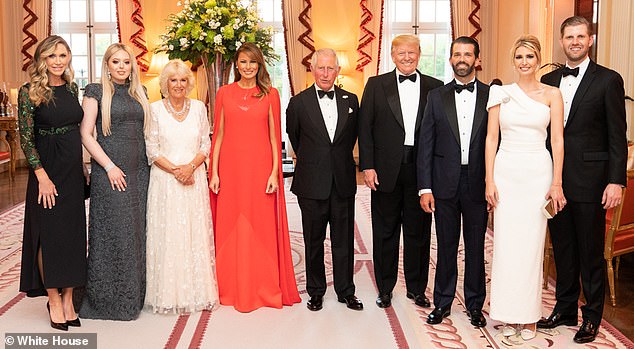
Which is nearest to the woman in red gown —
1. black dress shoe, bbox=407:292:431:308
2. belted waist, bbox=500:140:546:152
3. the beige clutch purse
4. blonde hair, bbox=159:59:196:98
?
blonde hair, bbox=159:59:196:98

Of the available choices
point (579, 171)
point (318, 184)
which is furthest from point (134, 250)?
point (579, 171)

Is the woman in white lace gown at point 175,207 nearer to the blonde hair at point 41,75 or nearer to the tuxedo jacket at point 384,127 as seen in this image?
the blonde hair at point 41,75

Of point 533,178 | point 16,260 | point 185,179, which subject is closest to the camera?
point 533,178

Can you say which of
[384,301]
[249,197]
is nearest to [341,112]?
[249,197]

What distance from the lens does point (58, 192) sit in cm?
395

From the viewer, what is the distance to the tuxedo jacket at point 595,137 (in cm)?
373

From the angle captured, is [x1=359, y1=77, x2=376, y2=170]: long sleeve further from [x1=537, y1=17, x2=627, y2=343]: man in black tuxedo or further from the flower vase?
the flower vase

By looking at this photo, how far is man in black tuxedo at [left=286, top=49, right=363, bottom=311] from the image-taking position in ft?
14.2

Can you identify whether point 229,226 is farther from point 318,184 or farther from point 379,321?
point 379,321

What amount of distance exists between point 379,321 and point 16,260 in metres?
3.57

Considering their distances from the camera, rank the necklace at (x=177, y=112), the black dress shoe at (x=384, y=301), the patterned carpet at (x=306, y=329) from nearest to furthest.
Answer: the patterned carpet at (x=306, y=329) < the necklace at (x=177, y=112) < the black dress shoe at (x=384, y=301)

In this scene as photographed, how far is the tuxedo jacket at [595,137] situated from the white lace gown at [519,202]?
18 cm

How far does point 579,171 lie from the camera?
3.80 m

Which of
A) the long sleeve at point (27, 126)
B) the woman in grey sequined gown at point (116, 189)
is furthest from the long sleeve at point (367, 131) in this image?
the long sleeve at point (27, 126)
